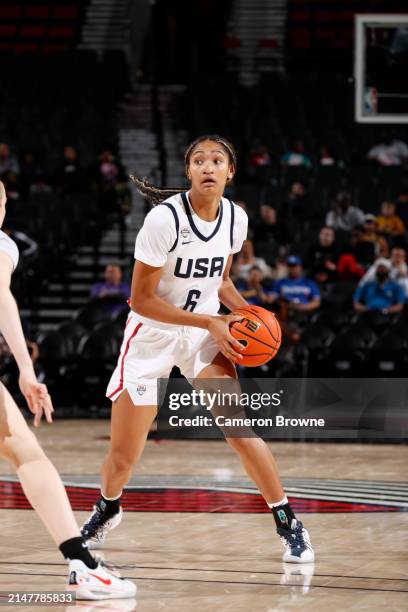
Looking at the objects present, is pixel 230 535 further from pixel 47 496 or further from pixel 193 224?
pixel 47 496

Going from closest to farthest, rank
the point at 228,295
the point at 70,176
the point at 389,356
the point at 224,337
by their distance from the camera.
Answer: the point at 224,337
the point at 228,295
the point at 389,356
the point at 70,176

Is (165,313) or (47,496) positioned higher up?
(165,313)

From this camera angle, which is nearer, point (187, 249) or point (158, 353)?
point (187, 249)

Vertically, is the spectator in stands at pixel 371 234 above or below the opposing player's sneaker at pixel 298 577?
below

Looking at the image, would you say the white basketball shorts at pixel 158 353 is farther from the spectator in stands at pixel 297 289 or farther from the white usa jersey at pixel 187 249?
the spectator in stands at pixel 297 289

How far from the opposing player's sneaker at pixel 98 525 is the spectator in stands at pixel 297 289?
7.82 m

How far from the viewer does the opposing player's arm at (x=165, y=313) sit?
527 centimetres

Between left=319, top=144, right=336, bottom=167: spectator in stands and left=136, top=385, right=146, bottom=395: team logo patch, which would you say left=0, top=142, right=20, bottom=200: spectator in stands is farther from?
left=136, top=385, right=146, bottom=395: team logo patch

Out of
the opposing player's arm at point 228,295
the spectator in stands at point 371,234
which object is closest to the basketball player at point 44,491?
the opposing player's arm at point 228,295

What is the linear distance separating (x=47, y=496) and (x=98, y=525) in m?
1.54

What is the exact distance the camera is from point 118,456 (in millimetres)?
5578

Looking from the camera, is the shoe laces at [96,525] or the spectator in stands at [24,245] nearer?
the shoe laces at [96,525]

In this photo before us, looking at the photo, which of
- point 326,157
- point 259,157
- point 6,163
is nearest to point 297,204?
point 326,157

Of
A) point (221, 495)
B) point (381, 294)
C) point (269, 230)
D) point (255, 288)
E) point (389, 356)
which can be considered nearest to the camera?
point (221, 495)
